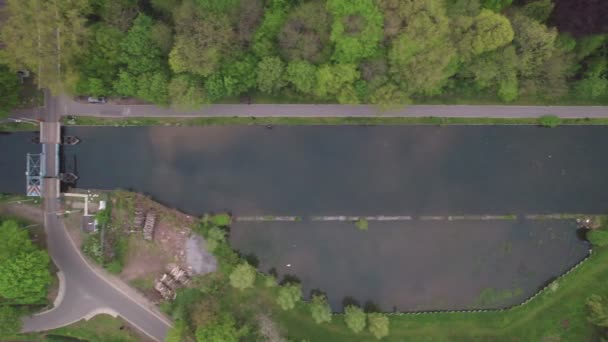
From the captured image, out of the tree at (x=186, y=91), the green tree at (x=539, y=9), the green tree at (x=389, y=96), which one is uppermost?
the green tree at (x=539, y=9)

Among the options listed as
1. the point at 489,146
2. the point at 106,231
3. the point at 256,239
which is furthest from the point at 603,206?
the point at 106,231

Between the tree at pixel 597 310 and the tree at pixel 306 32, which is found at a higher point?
the tree at pixel 306 32

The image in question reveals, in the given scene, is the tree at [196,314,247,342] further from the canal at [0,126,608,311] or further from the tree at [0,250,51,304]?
the tree at [0,250,51,304]

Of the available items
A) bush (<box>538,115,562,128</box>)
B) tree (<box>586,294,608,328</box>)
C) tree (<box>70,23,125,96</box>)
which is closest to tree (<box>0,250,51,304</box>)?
tree (<box>70,23,125,96</box>)

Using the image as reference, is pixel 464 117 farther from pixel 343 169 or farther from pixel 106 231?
pixel 106 231

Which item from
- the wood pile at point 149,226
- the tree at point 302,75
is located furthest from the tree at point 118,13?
the wood pile at point 149,226

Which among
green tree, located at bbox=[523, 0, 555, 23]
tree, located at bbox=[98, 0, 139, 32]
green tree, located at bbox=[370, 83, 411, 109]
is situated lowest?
green tree, located at bbox=[370, 83, 411, 109]

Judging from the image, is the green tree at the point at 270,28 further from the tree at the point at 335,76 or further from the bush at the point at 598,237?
the bush at the point at 598,237
